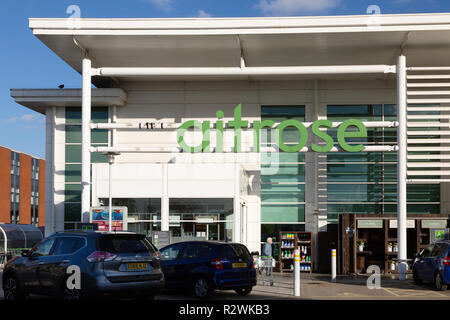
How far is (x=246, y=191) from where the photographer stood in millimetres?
27328

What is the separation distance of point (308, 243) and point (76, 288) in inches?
596

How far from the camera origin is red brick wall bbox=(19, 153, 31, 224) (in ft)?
297

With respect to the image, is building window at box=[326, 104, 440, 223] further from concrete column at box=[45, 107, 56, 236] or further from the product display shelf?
concrete column at box=[45, 107, 56, 236]

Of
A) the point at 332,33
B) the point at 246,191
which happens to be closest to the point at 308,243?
the point at 246,191

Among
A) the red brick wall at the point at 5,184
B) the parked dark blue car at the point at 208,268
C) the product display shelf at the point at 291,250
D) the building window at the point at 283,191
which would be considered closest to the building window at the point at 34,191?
the red brick wall at the point at 5,184

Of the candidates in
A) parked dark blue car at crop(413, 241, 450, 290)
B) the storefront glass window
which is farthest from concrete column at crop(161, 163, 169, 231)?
parked dark blue car at crop(413, 241, 450, 290)

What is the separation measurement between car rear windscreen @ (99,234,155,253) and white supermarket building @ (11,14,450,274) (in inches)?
411

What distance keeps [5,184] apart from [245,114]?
64.0m

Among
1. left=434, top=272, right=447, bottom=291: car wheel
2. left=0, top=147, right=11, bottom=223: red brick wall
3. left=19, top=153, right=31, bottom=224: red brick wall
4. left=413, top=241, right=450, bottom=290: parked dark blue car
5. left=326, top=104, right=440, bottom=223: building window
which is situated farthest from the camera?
left=19, top=153, right=31, bottom=224: red brick wall

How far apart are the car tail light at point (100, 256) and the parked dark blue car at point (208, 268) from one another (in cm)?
352

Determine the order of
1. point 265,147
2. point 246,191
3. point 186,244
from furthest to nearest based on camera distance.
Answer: point 246,191 → point 265,147 → point 186,244

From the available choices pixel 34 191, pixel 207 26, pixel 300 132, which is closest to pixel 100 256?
pixel 207 26

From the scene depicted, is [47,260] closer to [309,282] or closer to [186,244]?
[186,244]

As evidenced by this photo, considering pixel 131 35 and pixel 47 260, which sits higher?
pixel 131 35
